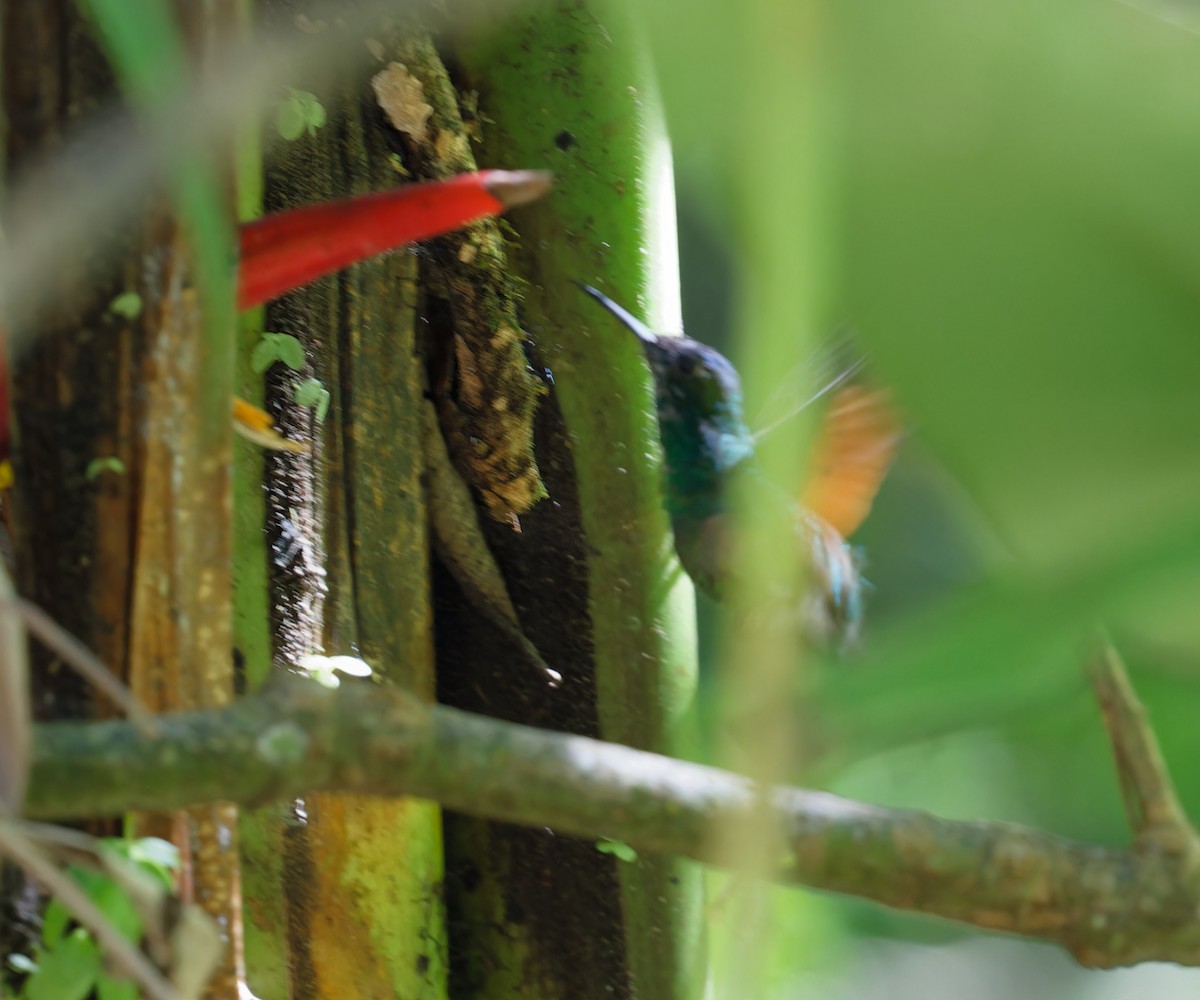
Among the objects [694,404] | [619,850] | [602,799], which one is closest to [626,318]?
[694,404]

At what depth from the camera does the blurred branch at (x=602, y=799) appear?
0.31 m

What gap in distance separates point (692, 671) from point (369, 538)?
0.23m

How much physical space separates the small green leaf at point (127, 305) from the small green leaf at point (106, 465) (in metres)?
0.04

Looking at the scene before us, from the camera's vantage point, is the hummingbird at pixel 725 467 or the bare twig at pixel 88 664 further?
the hummingbird at pixel 725 467

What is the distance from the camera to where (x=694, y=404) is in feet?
2.29

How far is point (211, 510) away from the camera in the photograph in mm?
383

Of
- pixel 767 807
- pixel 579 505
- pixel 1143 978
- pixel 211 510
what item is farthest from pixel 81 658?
pixel 579 505

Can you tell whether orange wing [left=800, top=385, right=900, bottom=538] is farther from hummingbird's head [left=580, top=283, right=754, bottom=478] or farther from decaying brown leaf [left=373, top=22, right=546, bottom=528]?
decaying brown leaf [left=373, top=22, right=546, bottom=528]

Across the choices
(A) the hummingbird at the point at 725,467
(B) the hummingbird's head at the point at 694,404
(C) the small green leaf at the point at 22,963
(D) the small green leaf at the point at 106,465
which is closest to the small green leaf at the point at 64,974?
(C) the small green leaf at the point at 22,963

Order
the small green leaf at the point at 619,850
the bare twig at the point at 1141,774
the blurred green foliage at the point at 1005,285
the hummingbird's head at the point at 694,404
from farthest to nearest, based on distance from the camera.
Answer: the small green leaf at the point at 619,850 → the hummingbird's head at the point at 694,404 → the bare twig at the point at 1141,774 → the blurred green foliage at the point at 1005,285

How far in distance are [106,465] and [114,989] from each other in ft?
0.53

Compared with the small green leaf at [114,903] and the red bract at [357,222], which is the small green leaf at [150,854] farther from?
the red bract at [357,222]

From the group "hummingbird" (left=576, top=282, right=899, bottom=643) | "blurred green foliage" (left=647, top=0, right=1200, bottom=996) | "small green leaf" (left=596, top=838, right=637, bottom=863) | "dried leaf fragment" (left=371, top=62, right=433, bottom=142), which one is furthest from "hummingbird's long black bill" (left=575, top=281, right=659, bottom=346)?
Result: "blurred green foliage" (left=647, top=0, right=1200, bottom=996)

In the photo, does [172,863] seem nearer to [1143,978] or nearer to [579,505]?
[1143,978]
